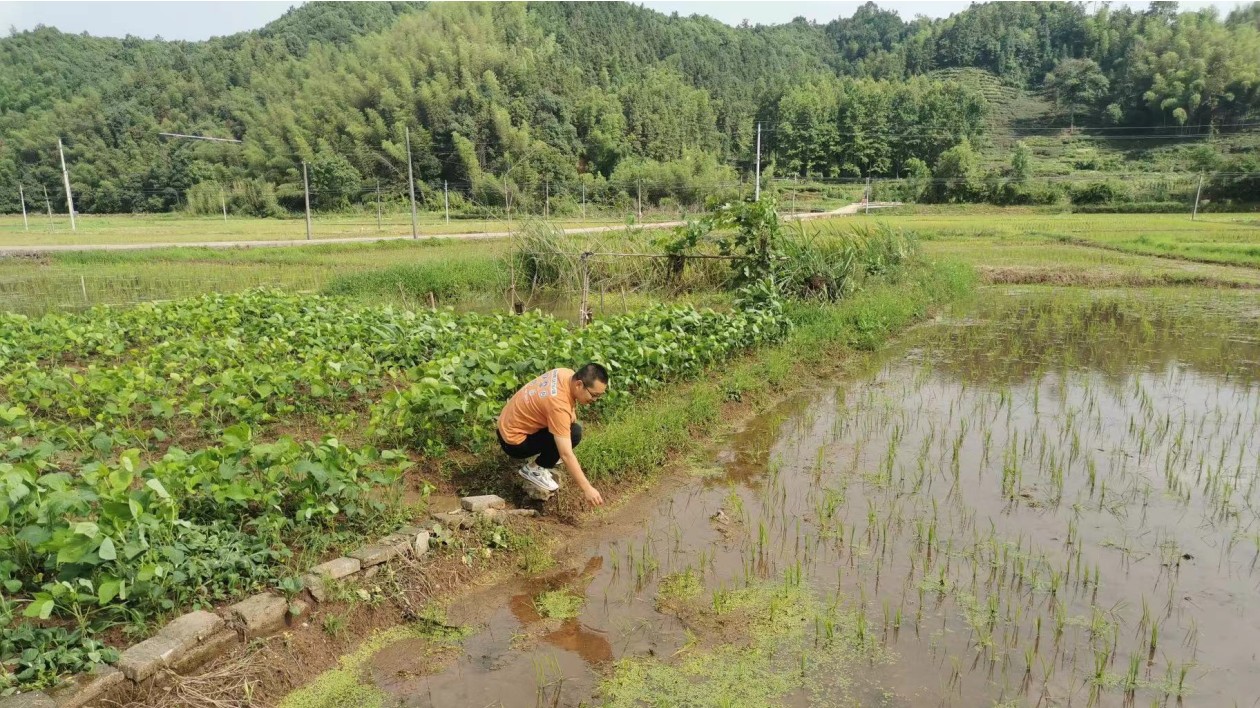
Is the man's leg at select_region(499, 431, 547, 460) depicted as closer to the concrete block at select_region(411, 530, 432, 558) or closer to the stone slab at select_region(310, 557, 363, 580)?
the concrete block at select_region(411, 530, 432, 558)

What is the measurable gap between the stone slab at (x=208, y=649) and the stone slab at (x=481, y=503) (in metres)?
1.66

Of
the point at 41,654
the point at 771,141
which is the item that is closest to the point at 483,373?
the point at 41,654

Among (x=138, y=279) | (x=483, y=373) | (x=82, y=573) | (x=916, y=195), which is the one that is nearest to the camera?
(x=82, y=573)

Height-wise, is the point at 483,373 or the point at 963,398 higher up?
the point at 483,373

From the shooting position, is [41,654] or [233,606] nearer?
[41,654]

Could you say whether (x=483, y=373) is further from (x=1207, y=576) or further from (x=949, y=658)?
(x=1207, y=576)

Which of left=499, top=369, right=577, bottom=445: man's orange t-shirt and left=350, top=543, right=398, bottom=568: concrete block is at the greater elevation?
left=499, top=369, right=577, bottom=445: man's orange t-shirt

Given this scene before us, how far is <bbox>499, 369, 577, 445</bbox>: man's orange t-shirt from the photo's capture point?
4.81 meters

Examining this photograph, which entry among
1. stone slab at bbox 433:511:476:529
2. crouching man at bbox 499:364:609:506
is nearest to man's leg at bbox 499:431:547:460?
crouching man at bbox 499:364:609:506

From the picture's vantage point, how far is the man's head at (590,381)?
4.71 m

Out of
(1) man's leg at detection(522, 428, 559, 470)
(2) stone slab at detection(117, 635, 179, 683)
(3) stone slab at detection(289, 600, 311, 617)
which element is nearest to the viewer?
(2) stone slab at detection(117, 635, 179, 683)

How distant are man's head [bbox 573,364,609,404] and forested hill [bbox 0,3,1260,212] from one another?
4517 centimetres

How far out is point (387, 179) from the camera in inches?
2099

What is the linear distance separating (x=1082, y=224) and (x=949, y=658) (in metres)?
32.2
